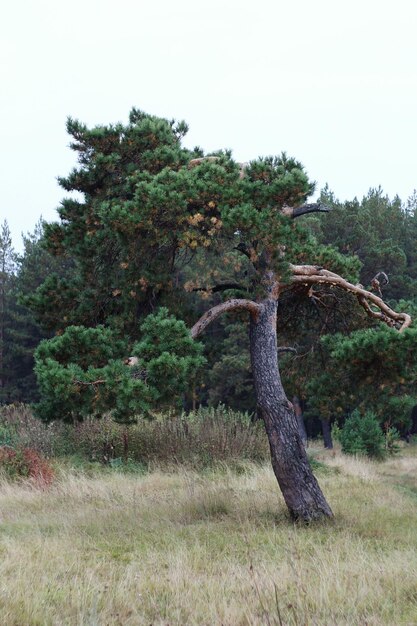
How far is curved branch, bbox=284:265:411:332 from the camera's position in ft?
30.9

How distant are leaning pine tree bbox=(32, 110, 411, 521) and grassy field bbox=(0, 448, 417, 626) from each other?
47.0 inches

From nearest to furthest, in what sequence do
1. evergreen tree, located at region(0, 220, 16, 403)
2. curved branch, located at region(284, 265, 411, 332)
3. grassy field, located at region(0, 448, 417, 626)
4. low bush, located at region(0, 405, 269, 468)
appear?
grassy field, located at region(0, 448, 417, 626), curved branch, located at region(284, 265, 411, 332), low bush, located at region(0, 405, 269, 468), evergreen tree, located at region(0, 220, 16, 403)

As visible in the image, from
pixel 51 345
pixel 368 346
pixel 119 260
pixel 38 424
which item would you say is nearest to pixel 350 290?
pixel 368 346

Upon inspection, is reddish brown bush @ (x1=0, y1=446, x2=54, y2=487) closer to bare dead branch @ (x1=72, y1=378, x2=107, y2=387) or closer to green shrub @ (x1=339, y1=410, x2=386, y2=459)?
bare dead branch @ (x1=72, y1=378, x2=107, y2=387)

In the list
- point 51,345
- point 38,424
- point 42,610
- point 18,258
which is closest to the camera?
point 42,610

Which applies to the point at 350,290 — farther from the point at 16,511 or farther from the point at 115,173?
the point at 16,511

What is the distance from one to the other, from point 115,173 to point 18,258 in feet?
106

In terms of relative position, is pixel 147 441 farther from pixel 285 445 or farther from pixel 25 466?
pixel 285 445

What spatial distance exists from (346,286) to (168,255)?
2.91 meters

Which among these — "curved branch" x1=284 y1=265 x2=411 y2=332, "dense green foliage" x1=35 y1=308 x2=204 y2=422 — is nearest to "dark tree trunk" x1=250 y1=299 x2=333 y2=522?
"curved branch" x1=284 y1=265 x2=411 y2=332

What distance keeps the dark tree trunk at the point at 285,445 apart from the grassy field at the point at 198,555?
0.31 meters

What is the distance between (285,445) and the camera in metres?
8.33

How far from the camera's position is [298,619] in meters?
4.24

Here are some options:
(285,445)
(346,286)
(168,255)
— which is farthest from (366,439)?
(168,255)
